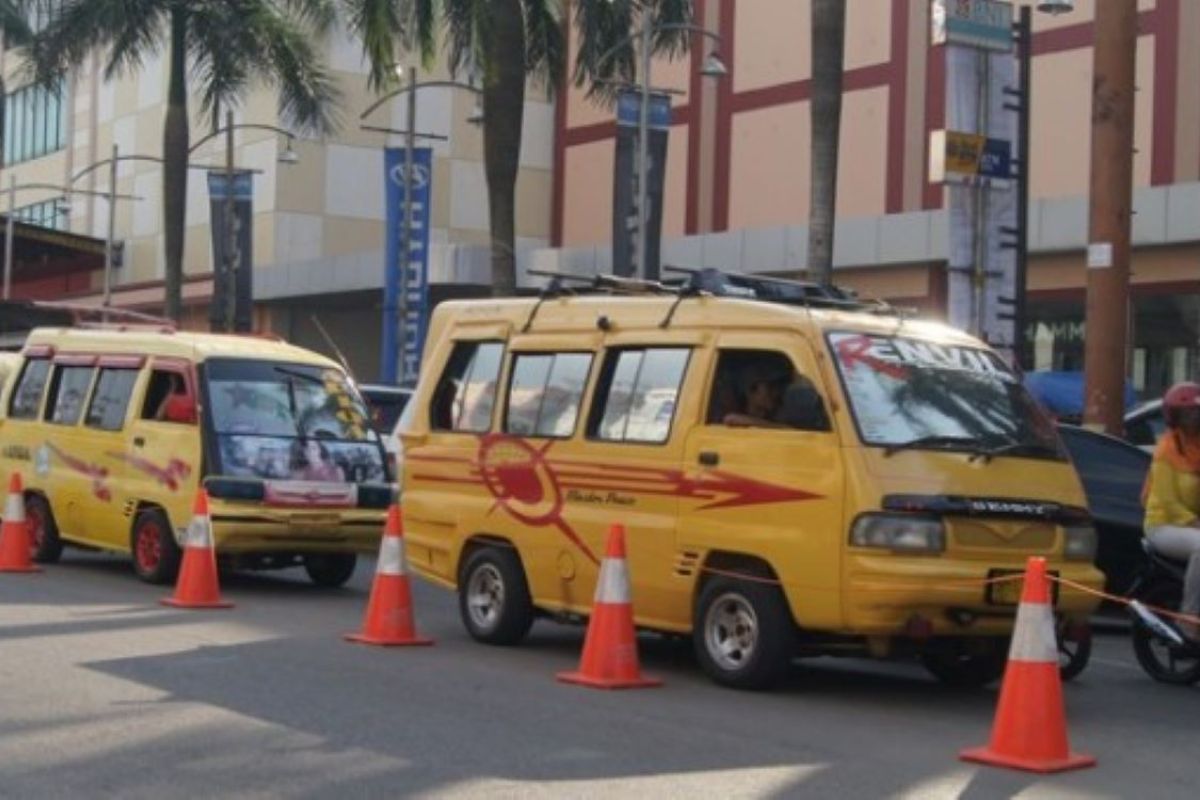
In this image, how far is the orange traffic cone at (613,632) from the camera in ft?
35.3

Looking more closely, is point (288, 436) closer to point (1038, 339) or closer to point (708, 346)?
point (708, 346)

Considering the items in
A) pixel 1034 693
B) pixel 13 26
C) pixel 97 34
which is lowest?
pixel 1034 693

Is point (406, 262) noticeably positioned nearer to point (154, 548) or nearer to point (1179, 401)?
point (154, 548)

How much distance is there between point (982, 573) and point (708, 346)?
2.14 meters

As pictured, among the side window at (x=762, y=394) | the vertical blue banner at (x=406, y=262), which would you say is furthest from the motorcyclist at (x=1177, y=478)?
the vertical blue banner at (x=406, y=262)

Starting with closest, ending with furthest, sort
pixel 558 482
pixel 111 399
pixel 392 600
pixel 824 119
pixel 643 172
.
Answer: pixel 558 482 < pixel 392 600 < pixel 111 399 < pixel 824 119 < pixel 643 172

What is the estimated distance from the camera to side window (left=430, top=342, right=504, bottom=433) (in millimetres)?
12852

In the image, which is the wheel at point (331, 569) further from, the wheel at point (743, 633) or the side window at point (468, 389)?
the wheel at point (743, 633)

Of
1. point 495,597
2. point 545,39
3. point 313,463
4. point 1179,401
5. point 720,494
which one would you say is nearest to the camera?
point 720,494

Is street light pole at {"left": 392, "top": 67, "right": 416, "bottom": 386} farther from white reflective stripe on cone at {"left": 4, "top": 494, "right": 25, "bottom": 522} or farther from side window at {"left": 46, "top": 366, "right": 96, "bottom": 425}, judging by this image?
white reflective stripe on cone at {"left": 4, "top": 494, "right": 25, "bottom": 522}

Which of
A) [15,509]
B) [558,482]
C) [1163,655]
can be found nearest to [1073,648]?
[1163,655]

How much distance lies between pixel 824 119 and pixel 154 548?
9391 millimetres

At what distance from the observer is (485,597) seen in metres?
12.8

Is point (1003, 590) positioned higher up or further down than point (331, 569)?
higher up
